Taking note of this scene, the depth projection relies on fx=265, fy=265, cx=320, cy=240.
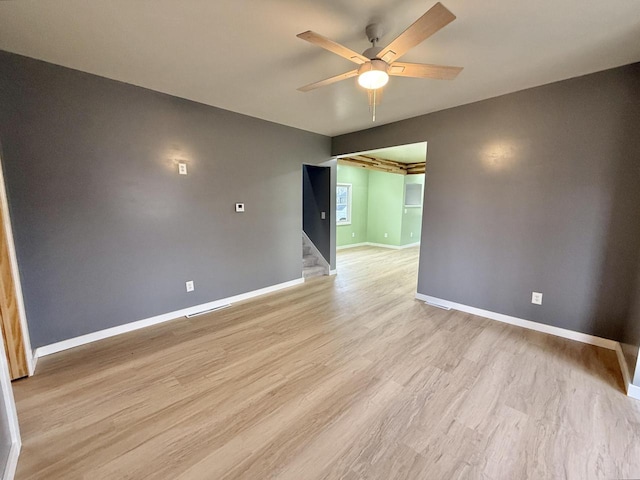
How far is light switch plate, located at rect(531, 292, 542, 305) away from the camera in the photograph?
2811 millimetres

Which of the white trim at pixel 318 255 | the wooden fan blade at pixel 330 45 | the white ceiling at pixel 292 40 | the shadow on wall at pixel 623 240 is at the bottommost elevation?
the white trim at pixel 318 255

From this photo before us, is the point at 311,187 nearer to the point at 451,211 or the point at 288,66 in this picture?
the point at 451,211

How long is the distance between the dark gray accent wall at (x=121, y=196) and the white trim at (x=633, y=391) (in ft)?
A: 12.3

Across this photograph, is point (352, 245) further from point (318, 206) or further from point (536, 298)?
point (536, 298)

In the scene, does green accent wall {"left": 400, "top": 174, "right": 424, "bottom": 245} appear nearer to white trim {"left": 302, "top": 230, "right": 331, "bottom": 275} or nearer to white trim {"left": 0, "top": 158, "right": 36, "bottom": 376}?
white trim {"left": 302, "top": 230, "right": 331, "bottom": 275}

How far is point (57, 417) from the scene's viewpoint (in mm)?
1699

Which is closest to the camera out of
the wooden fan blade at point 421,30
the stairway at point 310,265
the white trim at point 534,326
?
the wooden fan blade at point 421,30

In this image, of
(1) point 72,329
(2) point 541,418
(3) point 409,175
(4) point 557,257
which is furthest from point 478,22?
(3) point 409,175

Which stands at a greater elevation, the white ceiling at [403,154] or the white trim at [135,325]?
the white ceiling at [403,154]

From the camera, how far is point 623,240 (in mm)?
2369

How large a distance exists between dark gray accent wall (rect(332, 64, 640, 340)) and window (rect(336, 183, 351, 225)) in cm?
394

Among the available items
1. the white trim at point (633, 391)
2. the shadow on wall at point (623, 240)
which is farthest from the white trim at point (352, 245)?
the white trim at point (633, 391)

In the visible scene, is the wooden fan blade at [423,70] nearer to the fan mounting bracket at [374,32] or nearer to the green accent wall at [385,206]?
the fan mounting bracket at [374,32]

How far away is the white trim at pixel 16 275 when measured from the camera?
196cm
